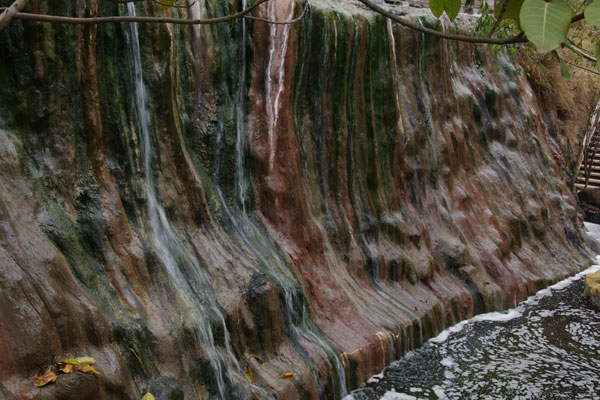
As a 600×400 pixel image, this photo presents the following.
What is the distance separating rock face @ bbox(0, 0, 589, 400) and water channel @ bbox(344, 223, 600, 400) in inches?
11.1

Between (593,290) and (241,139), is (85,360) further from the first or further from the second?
(593,290)

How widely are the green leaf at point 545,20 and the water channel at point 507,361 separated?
5.52 m

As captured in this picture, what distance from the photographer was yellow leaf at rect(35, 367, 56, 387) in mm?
4199

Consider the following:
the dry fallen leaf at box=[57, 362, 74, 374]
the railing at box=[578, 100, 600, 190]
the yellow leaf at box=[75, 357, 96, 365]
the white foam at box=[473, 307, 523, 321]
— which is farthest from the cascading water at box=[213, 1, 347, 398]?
the railing at box=[578, 100, 600, 190]

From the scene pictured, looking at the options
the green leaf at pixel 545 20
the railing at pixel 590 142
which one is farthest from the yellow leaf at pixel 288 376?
the railing at pixel 590 142

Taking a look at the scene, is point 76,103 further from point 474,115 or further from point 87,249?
point 474,115

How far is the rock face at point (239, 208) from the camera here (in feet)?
16.4

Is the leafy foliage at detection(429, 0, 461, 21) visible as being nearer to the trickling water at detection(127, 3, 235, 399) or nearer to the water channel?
the trickling water at detection(127, 3, 235, 399)

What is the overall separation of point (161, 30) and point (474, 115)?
23.9ft

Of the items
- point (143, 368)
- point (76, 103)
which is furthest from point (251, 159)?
point (143, 368)

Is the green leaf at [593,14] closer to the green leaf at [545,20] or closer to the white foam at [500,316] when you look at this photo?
the green leaf at [545,20]

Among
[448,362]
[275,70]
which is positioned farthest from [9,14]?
[448,362]

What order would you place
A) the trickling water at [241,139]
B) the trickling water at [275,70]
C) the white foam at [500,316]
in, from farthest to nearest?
the white foam at [500,316], the trickling water at [275,70], the trickling water at [241,139]

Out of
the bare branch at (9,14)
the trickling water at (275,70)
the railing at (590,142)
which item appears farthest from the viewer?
the railing at (590,142)
